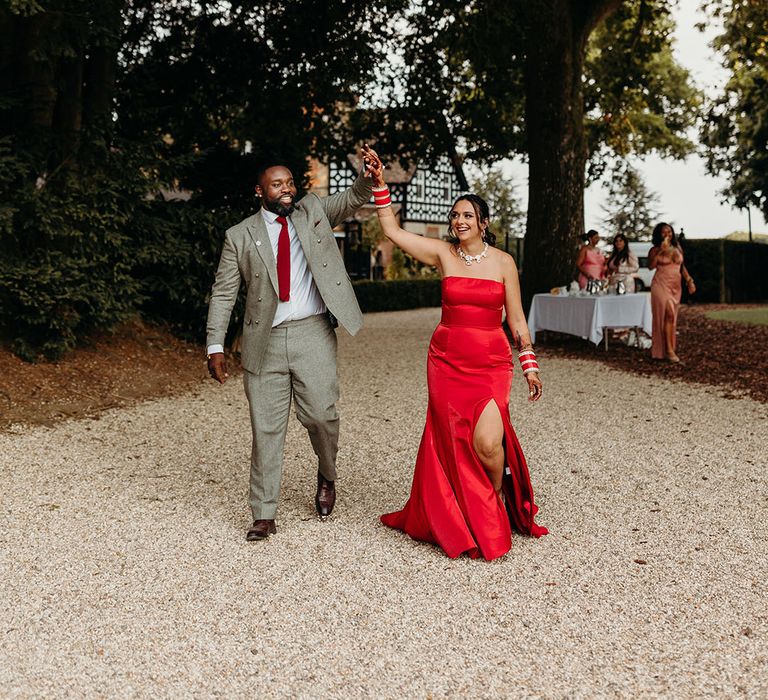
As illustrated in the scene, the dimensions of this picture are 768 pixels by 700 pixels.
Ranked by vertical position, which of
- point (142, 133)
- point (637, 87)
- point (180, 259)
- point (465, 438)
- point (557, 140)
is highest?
point (637, 87)

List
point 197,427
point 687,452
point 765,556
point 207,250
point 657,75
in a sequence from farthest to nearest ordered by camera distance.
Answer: point 657,75
point 207,250
point 197,427
point 687,452
point 765,556

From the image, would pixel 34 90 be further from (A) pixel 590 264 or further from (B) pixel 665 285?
(B) pixel 665 285

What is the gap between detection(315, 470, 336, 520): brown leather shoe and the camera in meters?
5.64

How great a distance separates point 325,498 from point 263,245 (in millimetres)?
1652

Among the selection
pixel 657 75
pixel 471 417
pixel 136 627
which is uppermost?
pixel 657 75

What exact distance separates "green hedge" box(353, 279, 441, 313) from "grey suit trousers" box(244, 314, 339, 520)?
21.8m

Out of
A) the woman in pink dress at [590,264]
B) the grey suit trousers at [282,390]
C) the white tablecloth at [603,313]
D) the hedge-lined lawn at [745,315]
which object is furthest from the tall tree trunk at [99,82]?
the hedge-lined lawn at [745,315]

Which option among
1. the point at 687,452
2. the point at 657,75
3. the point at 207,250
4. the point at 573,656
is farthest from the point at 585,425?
the point at 657,75

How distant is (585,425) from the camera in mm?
8883

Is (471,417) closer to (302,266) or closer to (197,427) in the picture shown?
(302,266)

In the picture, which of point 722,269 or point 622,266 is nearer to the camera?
point 622,266

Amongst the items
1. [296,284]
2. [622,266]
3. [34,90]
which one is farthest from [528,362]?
[622,266]

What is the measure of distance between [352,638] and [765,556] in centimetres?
247

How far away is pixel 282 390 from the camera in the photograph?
17.1ft
